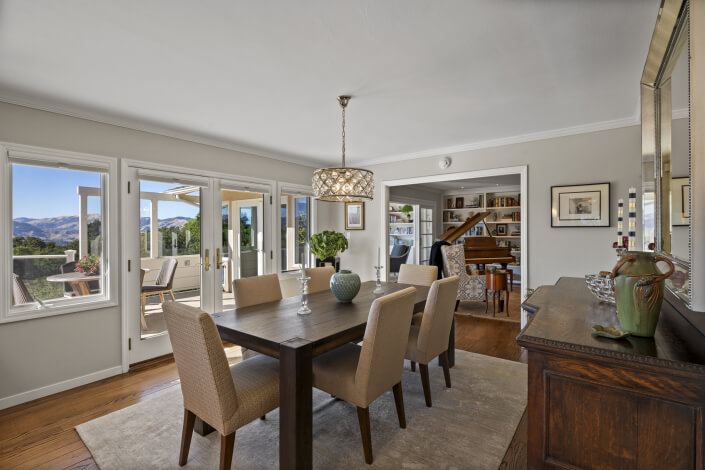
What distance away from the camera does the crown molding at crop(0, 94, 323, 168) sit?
275cm

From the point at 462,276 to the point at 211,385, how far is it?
4.21 meters

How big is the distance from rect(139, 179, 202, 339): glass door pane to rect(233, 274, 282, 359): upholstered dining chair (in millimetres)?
1342

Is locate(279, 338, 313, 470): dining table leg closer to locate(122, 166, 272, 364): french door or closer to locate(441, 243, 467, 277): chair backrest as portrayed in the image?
locate(122, 166, 272, 364): french door

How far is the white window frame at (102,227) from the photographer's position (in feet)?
8.59

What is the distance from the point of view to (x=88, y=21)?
1.76m

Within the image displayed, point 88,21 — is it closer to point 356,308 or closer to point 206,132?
point 206,132

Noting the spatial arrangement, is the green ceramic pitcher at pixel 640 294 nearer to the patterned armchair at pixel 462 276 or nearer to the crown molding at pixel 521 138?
the crown molding at pixel 521 138

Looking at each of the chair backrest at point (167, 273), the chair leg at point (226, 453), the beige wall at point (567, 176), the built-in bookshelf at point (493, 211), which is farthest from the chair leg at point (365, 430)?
the built-in bookshelf at point (493, 211)

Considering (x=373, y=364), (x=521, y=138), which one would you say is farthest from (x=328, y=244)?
(x=373, y=364)

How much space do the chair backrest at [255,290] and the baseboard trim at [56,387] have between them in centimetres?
155

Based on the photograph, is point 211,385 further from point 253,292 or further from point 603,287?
point 603,287

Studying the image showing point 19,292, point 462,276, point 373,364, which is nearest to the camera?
point 373,364

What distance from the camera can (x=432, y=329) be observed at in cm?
248

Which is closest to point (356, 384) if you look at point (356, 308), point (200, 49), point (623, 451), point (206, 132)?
point (356, 308)
